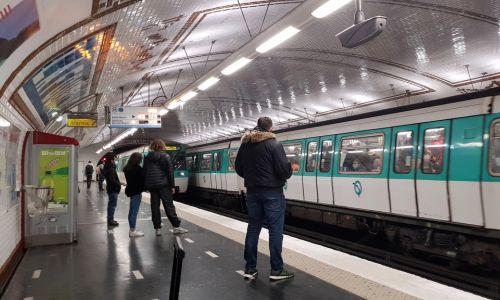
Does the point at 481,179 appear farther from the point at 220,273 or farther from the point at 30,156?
the point at 30,156

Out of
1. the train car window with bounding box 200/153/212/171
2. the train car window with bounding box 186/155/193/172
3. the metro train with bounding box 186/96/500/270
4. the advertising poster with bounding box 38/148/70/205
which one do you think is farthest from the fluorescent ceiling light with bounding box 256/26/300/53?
the train car window with bounding box 186/155/193/172

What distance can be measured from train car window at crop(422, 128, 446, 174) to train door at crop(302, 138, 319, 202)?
11.8 feet

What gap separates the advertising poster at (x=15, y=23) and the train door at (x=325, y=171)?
698 cm

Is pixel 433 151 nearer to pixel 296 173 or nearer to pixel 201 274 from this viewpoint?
pixel 201 274

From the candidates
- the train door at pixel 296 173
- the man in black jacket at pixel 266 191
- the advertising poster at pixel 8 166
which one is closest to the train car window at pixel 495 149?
the man in black jacket at pixel 266 191

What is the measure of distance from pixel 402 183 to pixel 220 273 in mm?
4297

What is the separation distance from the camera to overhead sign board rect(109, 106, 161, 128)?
15562 millimetres

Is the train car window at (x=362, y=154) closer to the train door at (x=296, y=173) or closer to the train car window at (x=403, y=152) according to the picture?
the train car window at (x=403, y=152)

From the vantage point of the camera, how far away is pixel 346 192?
9.62 metres

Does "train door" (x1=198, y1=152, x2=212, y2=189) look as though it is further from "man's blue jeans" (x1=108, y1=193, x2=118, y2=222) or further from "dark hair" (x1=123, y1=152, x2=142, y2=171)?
"dark hair" (x1=123, y1=152, x2=142, y2=171)

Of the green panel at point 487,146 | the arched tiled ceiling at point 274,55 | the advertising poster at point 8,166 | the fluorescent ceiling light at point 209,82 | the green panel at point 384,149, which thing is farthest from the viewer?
the fluorescent ceiling light at point 209,82

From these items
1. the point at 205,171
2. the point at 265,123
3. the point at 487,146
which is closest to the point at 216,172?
the point at 205,171

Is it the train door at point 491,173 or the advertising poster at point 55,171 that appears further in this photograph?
the advertising poster at point 55,171

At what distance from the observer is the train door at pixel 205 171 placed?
63.6 feet
